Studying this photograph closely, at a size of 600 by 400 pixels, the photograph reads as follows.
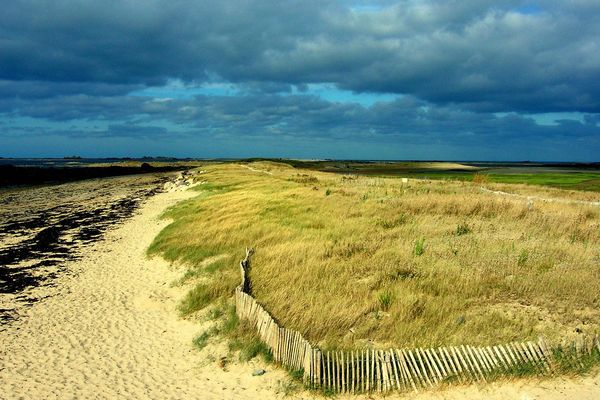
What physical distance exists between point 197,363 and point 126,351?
91.0 inches

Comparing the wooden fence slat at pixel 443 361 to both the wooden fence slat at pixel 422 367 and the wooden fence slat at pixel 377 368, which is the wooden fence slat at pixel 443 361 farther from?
the wooden fence slat at pixel 377 368

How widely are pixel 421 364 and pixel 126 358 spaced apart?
7491 mm

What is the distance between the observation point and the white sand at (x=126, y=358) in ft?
28.5

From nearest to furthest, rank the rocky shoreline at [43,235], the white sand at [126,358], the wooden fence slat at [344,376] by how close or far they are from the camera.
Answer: the wooden fence slat at [344,376] < the white sand at [126,358] < the rocky shoreline at [43,235]

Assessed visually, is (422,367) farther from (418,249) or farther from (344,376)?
(418,249)

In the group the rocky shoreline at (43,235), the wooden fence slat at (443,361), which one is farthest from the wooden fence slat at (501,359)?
the rocky shoreline at (43,235)

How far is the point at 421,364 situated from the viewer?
8.27 metres

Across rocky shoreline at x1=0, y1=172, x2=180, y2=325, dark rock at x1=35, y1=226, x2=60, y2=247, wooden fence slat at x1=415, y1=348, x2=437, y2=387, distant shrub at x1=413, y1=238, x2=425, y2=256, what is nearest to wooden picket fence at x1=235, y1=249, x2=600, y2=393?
wooden fence slat at x1=415, y1=348, x2=437, y2=387

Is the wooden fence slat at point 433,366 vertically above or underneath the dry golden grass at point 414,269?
underneath

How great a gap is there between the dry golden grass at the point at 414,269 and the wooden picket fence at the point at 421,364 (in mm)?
805

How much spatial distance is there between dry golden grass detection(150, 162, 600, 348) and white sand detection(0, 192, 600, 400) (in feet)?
4.94

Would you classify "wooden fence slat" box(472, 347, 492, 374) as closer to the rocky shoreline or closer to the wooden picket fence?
the wooden picket fence

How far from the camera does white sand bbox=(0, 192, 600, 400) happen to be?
8688 millimetres

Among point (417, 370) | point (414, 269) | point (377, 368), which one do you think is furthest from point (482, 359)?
point (414, 269)
